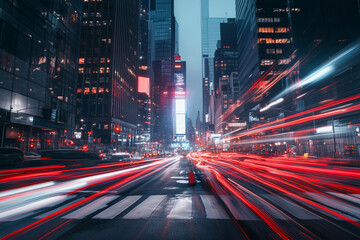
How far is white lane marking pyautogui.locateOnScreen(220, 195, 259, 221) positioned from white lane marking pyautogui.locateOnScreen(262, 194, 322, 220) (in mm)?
1234

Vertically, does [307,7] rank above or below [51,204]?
above

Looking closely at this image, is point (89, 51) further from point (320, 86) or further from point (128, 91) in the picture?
point (320, 86)

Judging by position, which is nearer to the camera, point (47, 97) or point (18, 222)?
point (18, 222)

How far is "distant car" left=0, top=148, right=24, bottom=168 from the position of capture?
19589mm

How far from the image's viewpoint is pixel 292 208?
7.16 m

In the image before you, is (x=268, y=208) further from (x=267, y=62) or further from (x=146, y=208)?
(x=267, y=62)

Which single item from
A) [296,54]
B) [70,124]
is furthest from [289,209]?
[296,54]

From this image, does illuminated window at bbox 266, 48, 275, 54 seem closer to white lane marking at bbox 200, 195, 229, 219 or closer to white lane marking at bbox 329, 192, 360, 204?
white lane marking at bbox 329, 192, 360, 204

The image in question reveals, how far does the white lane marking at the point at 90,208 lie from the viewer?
634 cm

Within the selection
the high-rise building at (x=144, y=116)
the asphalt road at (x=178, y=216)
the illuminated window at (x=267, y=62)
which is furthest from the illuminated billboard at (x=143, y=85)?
the asphalt road at (x=178, y=216)

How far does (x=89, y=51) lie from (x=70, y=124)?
52.3m

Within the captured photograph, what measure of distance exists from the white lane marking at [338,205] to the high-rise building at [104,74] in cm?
7733

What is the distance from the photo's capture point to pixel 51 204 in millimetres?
7852

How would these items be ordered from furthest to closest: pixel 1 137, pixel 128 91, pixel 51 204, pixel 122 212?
1. pixel 128 91
2. pixel 1 137
3. pixel 51 204
4. pixel 122 212
